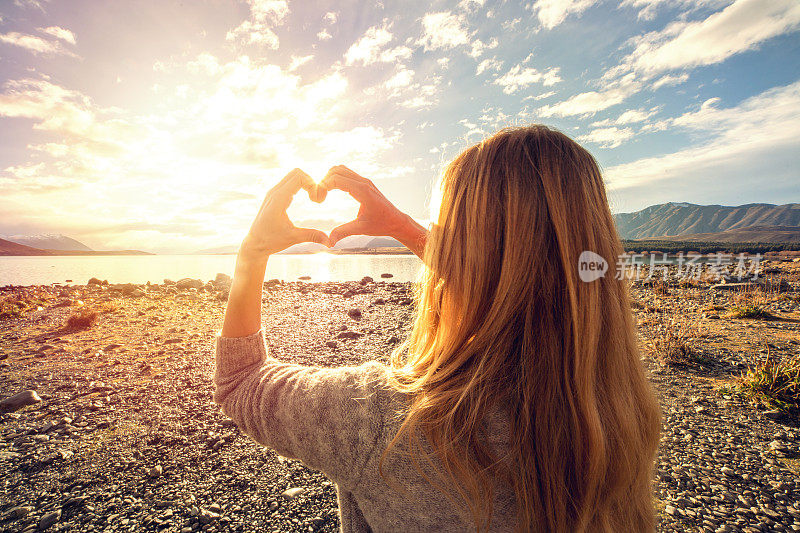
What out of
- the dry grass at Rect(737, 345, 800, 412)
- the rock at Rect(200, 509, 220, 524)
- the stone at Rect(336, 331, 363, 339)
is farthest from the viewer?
the stone at Rect(336, 331, 363, 339)

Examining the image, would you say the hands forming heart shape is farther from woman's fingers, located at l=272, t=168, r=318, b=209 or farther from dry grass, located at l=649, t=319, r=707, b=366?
dry grass, located at l=649, t=319, r=707, b=366

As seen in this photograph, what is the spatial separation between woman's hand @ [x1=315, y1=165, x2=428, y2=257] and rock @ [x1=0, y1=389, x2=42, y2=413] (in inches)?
231

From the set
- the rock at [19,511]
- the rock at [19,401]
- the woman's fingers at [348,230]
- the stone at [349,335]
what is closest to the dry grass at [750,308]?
the stone at [349,335]

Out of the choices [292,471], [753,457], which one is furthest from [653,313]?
[292,471]

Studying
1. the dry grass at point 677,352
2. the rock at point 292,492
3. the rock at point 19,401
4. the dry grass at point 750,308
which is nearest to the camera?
the rock at point 292,492

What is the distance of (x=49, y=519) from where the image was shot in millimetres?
2754

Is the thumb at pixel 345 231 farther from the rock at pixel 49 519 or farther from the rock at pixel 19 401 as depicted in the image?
the rock at pixel 19 401

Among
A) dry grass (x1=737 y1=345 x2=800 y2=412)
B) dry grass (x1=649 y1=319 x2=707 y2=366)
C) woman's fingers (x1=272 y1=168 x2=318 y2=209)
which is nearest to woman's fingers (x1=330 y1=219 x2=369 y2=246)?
woman's fingers (x1=272 y1=168 x2=318 y2=209)

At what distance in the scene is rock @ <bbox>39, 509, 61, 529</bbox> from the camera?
8.90 ft

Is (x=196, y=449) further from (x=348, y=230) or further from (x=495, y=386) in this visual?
(x=495, y=386)

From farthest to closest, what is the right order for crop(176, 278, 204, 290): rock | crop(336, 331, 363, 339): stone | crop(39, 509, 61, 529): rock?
crop(176, 278, 204, 290): rock < crop(336, 331, 363, 339): stone < crop(39, 509, 61, 529): rock

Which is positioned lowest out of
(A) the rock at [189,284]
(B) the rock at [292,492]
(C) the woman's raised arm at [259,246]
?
(B) the rock at [292,492]

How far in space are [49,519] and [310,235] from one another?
348 centimetres

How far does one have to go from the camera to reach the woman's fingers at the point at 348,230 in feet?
4.46
